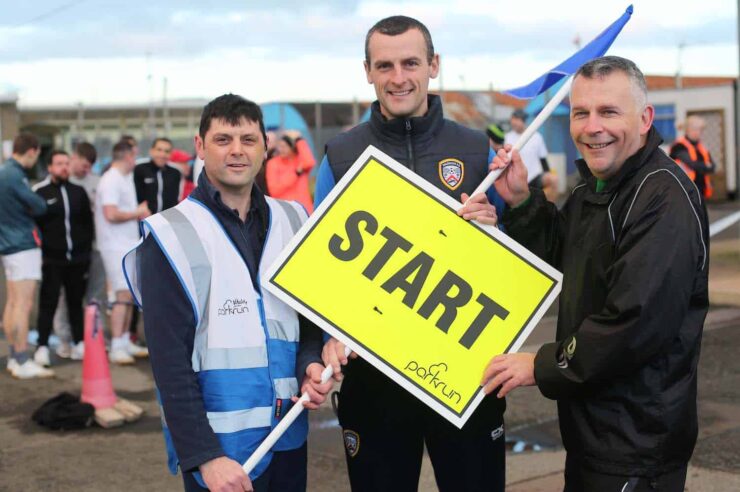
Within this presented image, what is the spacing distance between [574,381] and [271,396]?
0.97 meters

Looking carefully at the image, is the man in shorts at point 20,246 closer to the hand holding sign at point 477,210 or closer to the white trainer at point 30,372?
the white trainer at point 30,372

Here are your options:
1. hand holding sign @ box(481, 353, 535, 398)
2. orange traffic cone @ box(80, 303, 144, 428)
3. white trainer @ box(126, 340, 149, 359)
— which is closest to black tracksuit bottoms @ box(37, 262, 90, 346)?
white trainer @ box(126, 340, 149, 359)

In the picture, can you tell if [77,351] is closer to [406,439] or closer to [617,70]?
[406,439]

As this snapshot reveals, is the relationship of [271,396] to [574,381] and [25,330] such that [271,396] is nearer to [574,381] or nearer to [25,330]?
[574,381]

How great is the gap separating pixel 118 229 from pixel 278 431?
639cm

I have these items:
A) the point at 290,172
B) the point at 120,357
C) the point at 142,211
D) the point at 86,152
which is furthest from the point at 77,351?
the point at 290,172

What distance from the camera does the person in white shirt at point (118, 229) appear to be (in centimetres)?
903

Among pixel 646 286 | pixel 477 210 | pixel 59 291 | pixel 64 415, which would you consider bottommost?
pixel 64 415

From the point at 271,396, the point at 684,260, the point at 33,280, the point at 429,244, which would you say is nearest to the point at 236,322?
the point at 271,396

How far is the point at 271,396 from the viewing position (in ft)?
10.4

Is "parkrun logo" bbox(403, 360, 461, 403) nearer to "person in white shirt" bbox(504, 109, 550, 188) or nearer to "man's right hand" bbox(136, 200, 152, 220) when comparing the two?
"man's right hand" bbox(136, 200, 152, 220)

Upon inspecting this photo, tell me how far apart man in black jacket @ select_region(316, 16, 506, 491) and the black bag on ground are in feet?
12.8

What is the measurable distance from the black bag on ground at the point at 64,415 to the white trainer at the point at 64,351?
2304 millimetres

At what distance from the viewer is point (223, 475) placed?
3004mm
